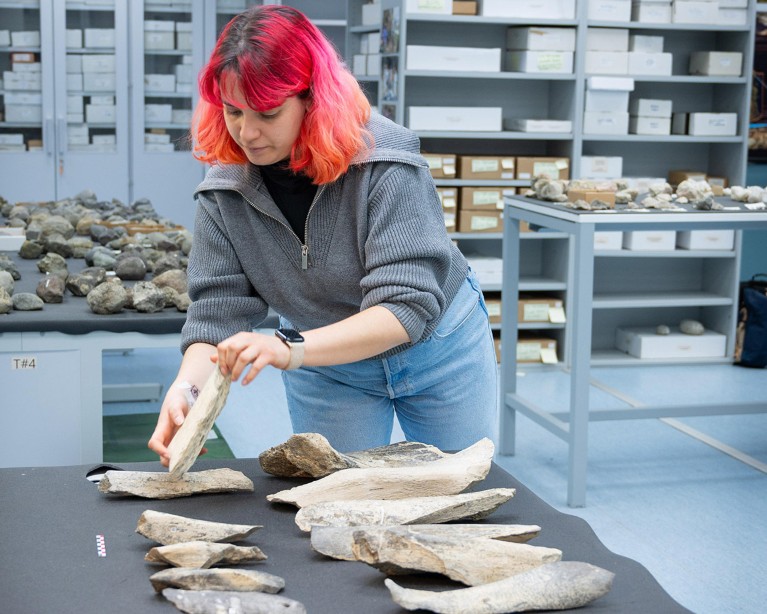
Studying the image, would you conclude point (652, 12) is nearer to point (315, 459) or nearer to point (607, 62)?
point (607, 62)

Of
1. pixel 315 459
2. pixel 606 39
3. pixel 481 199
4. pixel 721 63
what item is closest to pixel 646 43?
pixel 606 39

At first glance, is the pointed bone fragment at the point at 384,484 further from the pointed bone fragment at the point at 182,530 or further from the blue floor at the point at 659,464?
the blue floor at the point at 659,464

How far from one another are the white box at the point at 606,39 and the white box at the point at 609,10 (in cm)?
7

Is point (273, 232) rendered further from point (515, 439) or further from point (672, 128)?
point (672, 128)

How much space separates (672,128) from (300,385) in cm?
438

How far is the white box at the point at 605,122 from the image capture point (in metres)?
5.58

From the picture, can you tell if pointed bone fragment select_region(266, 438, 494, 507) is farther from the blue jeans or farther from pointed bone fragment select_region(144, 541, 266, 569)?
the blue jeans

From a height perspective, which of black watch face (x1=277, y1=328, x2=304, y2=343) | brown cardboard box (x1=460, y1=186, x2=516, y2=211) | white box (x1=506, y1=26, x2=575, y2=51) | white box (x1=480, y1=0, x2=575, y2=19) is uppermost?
white box (x1=480, y1=0, x2=575, y2=19)

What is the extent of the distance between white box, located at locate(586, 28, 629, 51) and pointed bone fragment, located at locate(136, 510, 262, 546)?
4.70 metres

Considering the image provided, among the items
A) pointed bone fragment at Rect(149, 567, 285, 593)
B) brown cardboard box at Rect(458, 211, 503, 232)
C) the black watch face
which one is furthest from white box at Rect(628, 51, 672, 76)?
pointed bone fragment at Rect(149, 567, 285, 593)

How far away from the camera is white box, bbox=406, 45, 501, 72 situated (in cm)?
535

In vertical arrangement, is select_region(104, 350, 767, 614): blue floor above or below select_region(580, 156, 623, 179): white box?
below

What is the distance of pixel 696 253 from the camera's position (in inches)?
225

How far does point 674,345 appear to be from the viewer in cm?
579
